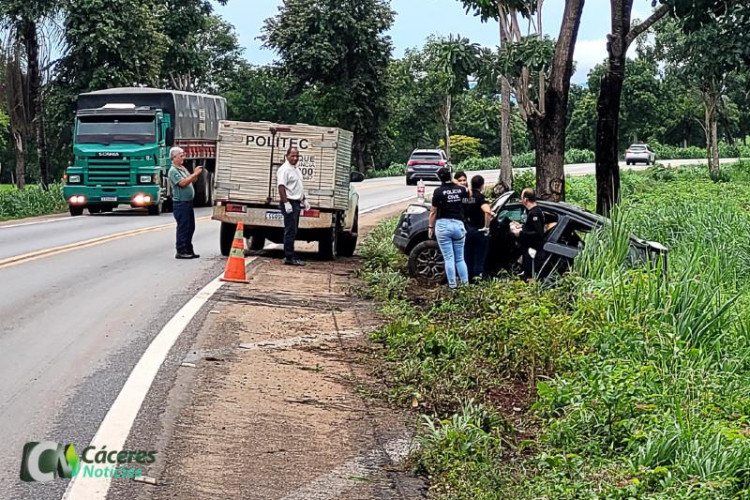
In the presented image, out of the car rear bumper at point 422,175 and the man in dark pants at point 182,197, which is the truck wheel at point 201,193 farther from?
the man in dark pants at point 182,197

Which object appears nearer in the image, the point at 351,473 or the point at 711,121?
the point at 351,473

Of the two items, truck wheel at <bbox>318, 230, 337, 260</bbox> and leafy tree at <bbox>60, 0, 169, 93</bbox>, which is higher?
leafy tree at <bbox>60, 0, 169, 93</bbox>

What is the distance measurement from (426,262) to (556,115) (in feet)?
17.6

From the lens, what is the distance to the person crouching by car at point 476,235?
47.0 ft

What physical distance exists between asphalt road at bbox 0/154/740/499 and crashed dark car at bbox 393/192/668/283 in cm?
298

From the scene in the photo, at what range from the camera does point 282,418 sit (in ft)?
25.1

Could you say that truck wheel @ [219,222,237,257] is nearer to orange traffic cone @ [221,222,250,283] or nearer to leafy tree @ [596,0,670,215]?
orange traffic cone @ [221,222,250,283]

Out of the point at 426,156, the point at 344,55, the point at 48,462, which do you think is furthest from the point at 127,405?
the point at 344,55

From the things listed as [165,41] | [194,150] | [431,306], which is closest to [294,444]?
[431,306]

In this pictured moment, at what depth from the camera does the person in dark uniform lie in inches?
533

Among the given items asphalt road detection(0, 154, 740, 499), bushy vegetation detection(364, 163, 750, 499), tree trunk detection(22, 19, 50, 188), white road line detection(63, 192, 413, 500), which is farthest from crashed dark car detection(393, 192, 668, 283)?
tree trunk detection(22, 19, 50, 188)

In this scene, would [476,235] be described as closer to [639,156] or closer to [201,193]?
[201,193]

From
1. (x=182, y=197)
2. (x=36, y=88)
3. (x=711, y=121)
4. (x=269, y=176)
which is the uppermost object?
(x=36, y=88)

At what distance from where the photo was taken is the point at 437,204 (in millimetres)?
13859
